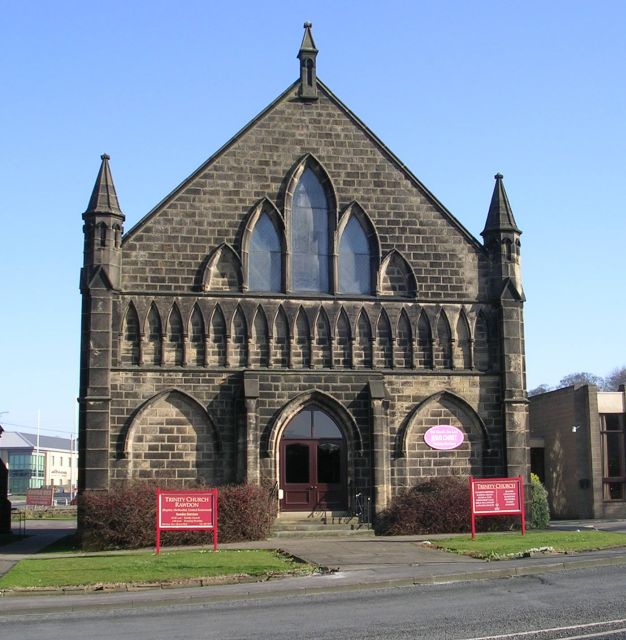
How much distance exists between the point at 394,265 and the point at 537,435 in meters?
19.7

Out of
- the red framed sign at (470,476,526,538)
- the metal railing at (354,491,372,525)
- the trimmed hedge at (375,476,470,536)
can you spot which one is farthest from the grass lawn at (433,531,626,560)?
the metal railing at (354,491,372,525)

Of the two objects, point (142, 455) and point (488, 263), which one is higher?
point (488, 263)

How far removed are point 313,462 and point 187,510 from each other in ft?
21.2

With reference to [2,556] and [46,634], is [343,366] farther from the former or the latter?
[46,634]

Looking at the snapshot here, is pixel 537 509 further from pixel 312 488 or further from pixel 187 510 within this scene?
pixel 187 510

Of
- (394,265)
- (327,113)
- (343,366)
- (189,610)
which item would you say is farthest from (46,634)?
(327,113)

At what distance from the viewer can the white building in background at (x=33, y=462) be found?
495 ft

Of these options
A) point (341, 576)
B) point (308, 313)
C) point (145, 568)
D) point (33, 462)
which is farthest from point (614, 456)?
point (33, 462)

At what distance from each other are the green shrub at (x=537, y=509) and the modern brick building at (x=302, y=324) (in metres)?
1.21

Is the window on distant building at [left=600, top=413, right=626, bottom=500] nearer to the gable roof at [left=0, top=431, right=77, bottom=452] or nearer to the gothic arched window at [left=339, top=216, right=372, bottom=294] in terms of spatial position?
the gothic arched window at [left=339, top=216, right=372, bottom=294]

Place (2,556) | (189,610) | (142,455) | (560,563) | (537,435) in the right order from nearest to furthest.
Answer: (189,610) < (560,563) < (2,556) < (142,455) < (537,435)

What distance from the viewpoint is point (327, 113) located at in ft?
98.7

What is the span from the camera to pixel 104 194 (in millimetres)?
28234

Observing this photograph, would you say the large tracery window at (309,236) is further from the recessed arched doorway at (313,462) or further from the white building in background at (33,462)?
the white building in background at (33,462)
